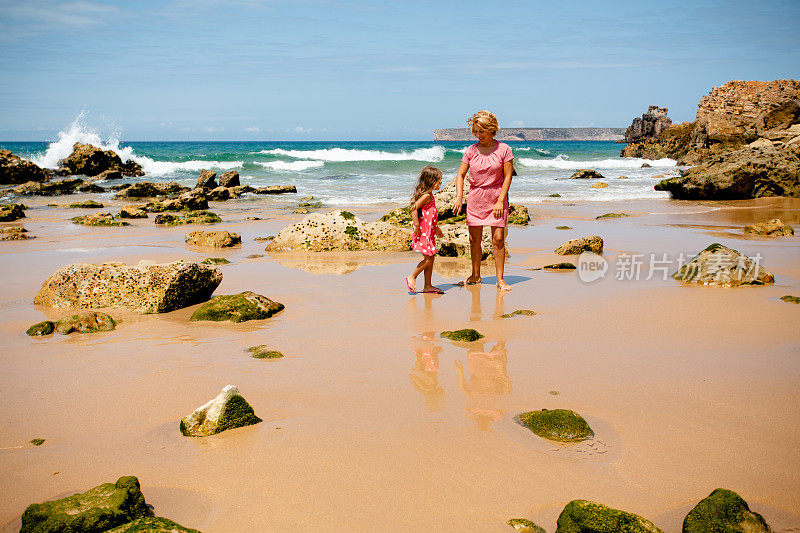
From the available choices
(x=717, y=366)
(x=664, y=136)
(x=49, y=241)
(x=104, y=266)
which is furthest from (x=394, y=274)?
(x=664, y=136)

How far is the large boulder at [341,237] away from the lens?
9.34 meters

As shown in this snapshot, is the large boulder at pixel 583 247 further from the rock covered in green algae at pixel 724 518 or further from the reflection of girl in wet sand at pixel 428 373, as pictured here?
the rock covered in green algae at pixel 724 518

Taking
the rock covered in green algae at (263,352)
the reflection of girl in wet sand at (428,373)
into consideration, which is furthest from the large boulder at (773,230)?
the rock covered in green algae at (263,352)

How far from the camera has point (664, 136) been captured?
55156mm

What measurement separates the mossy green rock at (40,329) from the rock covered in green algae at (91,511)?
2.97 meters

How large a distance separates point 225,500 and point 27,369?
2373mm

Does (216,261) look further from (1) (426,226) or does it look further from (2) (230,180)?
(2) (230,180)

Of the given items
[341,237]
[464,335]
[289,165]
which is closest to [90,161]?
[289,165]

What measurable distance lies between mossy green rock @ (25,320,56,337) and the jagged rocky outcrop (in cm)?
6840

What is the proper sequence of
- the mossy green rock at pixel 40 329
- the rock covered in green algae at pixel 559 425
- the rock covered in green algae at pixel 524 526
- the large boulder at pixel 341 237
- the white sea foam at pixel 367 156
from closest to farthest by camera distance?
the rock covered in green algae at pixel 524 526 < the rock covered in green algae at pixel 559 425 < the mossy green rock at pixel 40 329 < the large boulder at pixel 341 237 < the white sea foam at pixel 367 156

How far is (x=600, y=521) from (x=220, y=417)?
1790 mm

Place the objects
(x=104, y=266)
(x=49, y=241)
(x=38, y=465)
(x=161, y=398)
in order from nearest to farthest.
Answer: (x=38, y=465)
(x=161, y=398)
(x=104, y=266)
(x=49, y=241)

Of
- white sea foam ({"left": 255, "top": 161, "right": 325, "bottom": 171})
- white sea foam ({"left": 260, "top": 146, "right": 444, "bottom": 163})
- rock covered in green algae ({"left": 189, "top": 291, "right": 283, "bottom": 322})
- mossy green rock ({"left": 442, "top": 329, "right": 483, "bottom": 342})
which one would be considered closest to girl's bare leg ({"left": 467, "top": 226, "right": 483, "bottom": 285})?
mossy green rock ({"left": 442, "top": 329, "right": 483, "bottom": 342})

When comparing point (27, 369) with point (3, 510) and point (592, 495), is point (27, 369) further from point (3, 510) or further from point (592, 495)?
point (592, 495)
